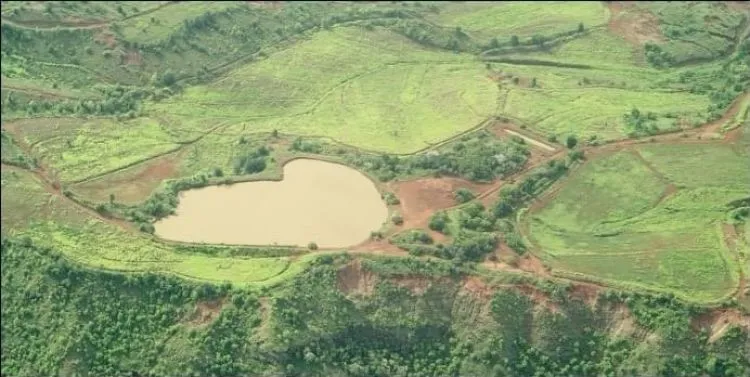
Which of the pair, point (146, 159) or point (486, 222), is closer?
point (486, 222)

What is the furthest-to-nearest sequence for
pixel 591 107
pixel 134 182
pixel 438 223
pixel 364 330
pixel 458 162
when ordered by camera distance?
1. pixel 591 107
2. pixel 458 162
3. pixel 134 182
4. pixel 438 223
5. pixel 364 330

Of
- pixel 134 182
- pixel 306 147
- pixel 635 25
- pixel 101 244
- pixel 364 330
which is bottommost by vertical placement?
pixel 364 330

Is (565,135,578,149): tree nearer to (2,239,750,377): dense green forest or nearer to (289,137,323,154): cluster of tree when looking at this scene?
(2,239,750,377): dense green forest

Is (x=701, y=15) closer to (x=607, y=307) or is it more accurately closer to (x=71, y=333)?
(x=607, y=307)

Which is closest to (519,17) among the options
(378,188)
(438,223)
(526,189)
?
(526,189)

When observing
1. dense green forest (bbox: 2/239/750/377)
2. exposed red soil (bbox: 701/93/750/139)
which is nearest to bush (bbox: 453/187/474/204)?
dense green forest (bbox: 2/239/750/377)

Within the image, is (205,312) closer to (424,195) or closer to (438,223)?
(438,223)

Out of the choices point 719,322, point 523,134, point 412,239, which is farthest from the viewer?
point 523,134
